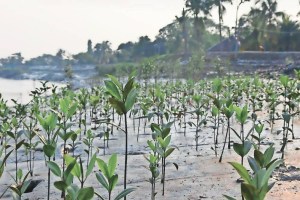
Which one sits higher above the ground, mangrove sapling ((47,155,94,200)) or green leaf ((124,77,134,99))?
green leaf ((124,77,134,99))

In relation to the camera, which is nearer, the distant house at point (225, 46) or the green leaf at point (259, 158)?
the green leaf at point (259, 158)

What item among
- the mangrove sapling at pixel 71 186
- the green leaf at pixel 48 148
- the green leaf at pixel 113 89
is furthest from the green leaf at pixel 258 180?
the green leaf at pixel 48 148

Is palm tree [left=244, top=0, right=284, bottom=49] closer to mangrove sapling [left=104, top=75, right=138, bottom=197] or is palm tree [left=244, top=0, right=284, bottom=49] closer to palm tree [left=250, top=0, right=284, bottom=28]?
palm tree [left=250, top=0, right=284, bottom=28]

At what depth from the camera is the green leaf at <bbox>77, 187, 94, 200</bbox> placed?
221 centimetres

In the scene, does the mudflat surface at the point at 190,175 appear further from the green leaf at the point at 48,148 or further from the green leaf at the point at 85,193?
the green leaf at the point at 85,193

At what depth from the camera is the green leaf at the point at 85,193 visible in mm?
2215

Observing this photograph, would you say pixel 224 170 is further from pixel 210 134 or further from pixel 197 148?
pixel 210 134

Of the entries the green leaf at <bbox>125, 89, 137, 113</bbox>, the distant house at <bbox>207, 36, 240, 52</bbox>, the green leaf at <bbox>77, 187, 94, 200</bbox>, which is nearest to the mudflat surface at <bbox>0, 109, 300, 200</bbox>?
the green leaf at <bbox>125, 89, 137, 113</bbox>

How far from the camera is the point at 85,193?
222 cm

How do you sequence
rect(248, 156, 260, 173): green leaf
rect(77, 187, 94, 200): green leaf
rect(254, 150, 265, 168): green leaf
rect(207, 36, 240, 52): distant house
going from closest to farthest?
rect(77, 187, 94, 200): green leaf → rect(248, 156, 260, 173): green leaf → rect(254, 150, 265, 168): green leaf → rect(207, 36, 240, 52): distant house

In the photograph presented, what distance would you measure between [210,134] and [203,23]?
46.6 m

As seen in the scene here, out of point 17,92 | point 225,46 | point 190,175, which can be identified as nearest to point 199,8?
point 225,46

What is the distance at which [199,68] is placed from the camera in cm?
3125

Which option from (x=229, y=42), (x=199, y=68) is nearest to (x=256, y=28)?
(x=229, y=42)
